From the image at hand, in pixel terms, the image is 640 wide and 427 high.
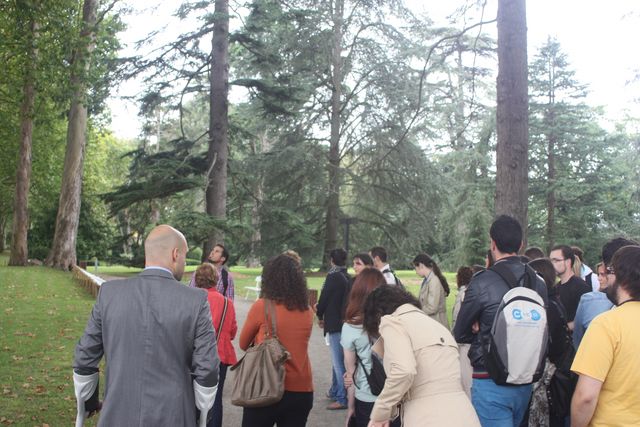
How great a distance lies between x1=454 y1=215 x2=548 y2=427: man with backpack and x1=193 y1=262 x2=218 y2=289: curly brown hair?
2.60 meters

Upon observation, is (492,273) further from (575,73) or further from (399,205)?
(399,205)

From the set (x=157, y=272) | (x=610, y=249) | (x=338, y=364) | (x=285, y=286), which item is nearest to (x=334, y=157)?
(x=338, y=364)

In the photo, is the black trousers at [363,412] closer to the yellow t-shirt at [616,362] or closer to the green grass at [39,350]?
the yellow t-shirt at [616,362]

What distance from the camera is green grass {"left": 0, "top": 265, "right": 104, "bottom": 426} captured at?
787 cm

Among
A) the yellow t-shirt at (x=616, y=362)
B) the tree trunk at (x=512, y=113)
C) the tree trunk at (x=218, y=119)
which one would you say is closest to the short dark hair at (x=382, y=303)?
the yellow t-shirt at (x=616, y=362)

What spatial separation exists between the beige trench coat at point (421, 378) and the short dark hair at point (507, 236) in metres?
1.13

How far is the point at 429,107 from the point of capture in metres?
31.3

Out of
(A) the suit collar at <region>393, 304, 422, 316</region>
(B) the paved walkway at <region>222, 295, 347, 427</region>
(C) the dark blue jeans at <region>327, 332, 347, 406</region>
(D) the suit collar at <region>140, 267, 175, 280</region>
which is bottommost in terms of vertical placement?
(B) the paved walkway at <region>222, 295, 347, 427</region>

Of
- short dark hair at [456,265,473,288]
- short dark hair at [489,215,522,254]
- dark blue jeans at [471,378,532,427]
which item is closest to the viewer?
dark blue jeans at [471,378,532,427]

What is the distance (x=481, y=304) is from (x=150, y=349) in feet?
7.17

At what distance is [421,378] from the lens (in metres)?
3.67

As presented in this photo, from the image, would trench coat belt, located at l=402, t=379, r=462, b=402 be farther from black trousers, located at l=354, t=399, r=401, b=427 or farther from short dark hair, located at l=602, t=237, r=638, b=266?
short dark hair, located at l=602, t=237, r=638, b=266

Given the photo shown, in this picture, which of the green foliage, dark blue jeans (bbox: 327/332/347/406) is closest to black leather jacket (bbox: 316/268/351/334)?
dark blue jeans (bbox: 327/332/347/406)

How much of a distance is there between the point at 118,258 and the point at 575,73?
74.8 feet
